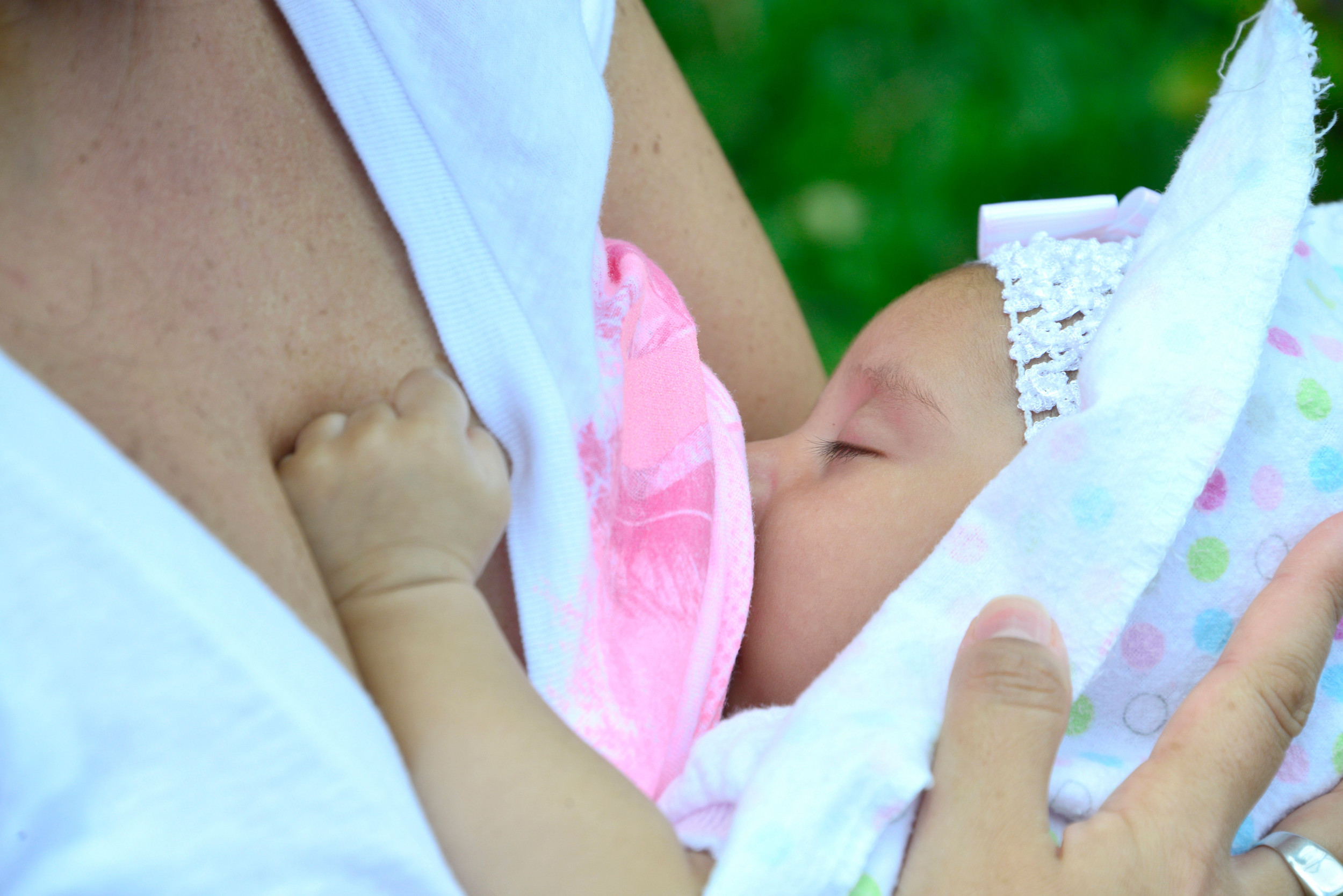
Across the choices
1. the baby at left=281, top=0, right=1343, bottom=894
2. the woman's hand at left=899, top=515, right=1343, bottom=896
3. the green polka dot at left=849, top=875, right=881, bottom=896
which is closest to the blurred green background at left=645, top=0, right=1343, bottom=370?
the baby at left=281, top=0, right=1343, bottom=894

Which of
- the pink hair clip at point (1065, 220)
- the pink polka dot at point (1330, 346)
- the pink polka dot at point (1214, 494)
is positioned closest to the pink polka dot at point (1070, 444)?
the pink polka dot at point (1214, 494)

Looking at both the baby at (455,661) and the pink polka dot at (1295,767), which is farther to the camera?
the pink polka dot at (1295,767)

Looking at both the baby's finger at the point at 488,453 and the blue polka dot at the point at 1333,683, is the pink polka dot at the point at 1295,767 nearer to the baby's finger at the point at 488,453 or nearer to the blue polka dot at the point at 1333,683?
the blue polka dot at the point at 1333,683

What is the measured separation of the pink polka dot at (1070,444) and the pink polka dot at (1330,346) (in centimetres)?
25

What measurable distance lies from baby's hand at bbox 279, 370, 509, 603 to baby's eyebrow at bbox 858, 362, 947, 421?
1.49ft

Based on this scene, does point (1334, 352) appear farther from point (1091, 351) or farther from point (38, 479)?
point (38, 479)

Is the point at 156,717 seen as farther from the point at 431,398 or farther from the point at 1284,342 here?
the point at 1284,342

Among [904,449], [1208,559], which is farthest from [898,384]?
[1208,559]

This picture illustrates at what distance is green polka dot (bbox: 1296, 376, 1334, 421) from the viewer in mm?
875

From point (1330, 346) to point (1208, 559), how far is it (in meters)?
0.23

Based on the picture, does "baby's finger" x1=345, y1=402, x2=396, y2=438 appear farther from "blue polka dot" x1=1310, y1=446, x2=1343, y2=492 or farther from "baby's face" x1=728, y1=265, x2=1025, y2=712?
"blue polka dot" x1=1310, y1=446, x2=1343, y2=492

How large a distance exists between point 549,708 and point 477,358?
246 mm

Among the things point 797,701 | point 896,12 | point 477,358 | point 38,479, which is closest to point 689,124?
point 477,358

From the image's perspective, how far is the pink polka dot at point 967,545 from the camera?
0.85 m
